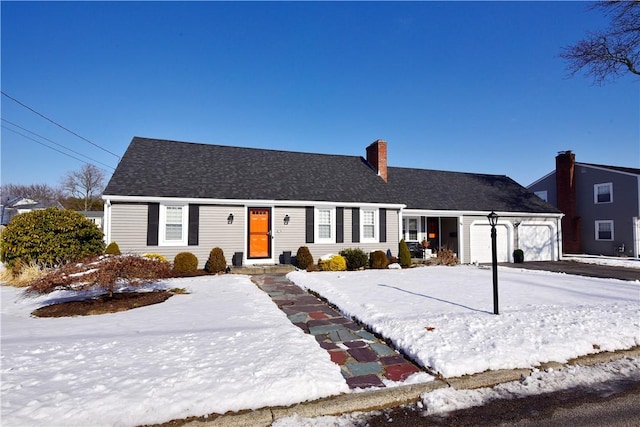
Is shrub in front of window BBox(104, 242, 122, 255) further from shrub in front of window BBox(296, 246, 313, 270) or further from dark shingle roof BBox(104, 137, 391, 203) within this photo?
shrub in front of window BBox(296, 246, 313, 270)

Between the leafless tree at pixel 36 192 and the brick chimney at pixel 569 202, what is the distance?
189ft

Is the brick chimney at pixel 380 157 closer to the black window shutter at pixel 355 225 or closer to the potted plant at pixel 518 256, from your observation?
the black window shutter at pixel 355 225

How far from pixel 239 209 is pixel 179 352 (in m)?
9.02

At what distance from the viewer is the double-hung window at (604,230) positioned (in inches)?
824

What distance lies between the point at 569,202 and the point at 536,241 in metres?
7.08

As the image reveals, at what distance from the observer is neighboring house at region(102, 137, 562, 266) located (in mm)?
11680

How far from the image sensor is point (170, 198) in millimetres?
11594

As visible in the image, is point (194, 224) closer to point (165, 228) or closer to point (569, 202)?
point (165, 228)

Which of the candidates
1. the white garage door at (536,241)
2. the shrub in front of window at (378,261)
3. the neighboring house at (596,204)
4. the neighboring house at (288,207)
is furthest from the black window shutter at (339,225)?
the neighboring house at (596,204)

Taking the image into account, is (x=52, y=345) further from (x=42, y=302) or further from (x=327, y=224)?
(x=327, y=224)

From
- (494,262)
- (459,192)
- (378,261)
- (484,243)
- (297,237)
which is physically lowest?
(378,261)

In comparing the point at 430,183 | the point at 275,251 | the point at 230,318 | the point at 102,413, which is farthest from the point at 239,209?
the point at 430,183

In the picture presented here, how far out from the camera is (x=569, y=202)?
74.6ft

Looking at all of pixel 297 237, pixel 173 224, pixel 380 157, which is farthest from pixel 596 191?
pixel 173 224
